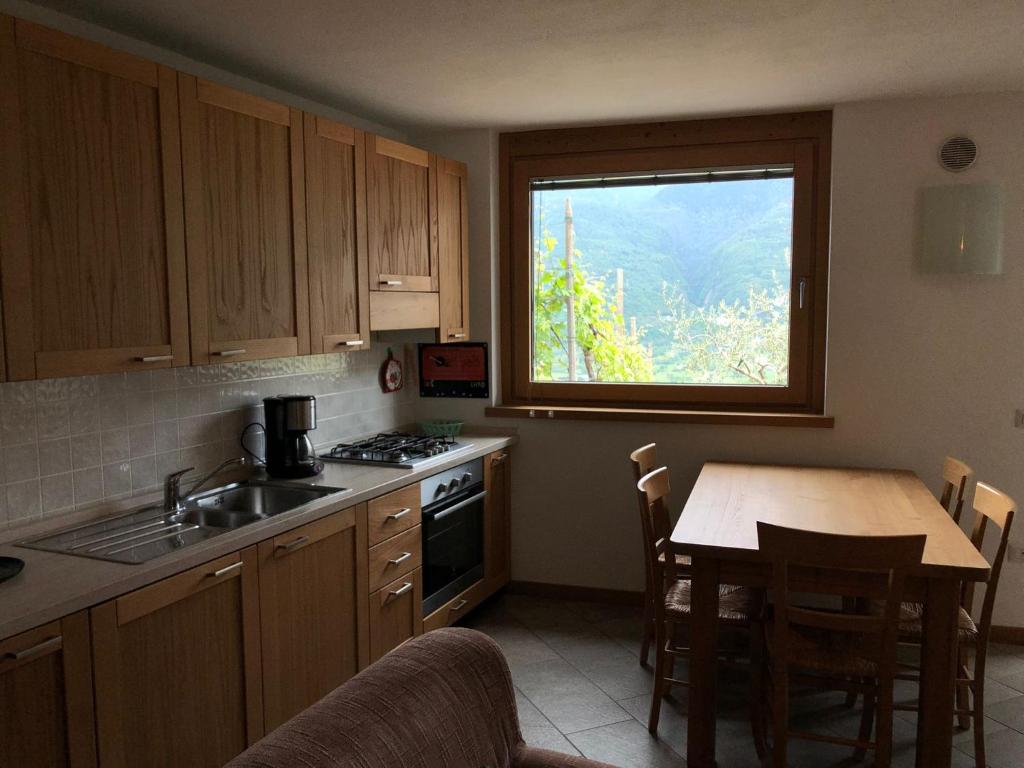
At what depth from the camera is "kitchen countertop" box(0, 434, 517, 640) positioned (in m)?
1.80

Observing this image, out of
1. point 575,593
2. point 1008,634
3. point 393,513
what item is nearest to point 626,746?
point 393,513

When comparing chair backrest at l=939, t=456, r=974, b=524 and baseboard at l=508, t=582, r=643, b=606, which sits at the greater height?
chair backrest at l=939, t=456, r=974, b=524

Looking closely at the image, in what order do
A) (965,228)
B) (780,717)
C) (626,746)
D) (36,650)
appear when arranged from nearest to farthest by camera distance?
(36,650), (780,717), (626,746), (965,228)

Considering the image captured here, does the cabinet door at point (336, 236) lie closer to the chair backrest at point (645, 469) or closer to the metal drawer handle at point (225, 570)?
Answer: the metal drawer handle at point (225, 570)

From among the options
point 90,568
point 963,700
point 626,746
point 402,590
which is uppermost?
point 90,568

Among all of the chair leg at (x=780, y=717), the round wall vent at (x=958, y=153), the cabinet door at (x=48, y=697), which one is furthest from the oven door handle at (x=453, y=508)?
the round wall vent at (x=958, y=153)

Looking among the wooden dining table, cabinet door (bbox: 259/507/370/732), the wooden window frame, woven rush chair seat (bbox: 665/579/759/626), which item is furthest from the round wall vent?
cabinet door (bbox: 259/507/370/732)

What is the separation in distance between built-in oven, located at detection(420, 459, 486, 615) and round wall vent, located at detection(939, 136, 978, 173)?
246 centimetres

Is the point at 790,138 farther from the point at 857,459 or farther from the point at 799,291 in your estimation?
the point at 857,459

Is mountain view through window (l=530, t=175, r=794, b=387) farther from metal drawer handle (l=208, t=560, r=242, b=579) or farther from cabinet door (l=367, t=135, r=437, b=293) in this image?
metal drawer handle (l=208, t=560, r=242, b=579)

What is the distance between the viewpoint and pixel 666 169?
410 cm

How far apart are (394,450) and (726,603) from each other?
4.87ft

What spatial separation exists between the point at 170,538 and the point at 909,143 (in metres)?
3.37

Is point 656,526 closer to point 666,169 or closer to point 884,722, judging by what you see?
point 884,722
